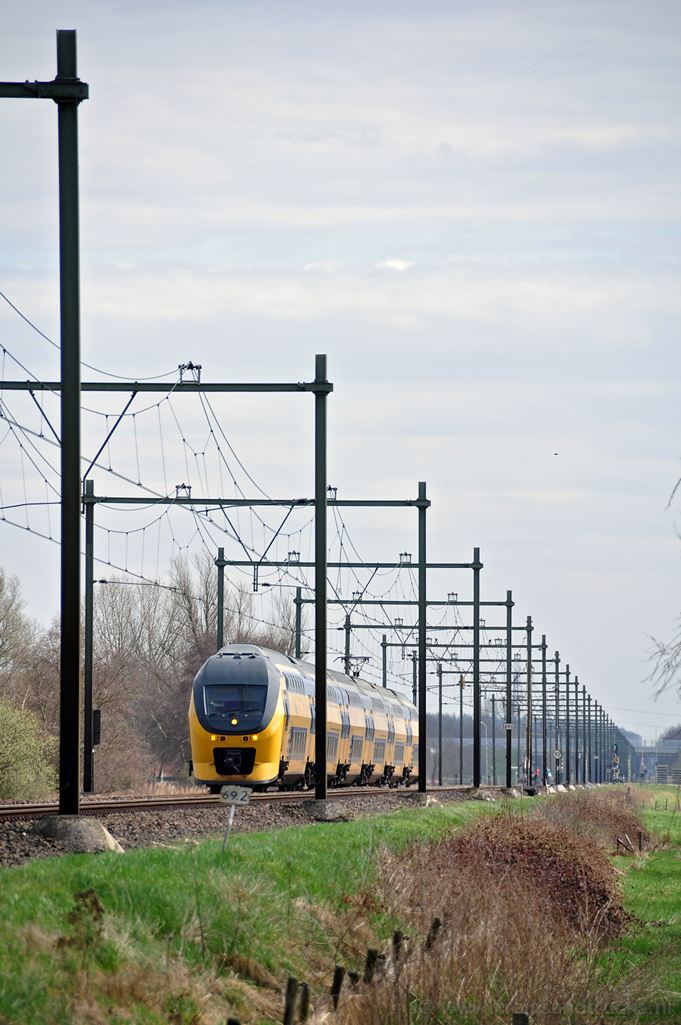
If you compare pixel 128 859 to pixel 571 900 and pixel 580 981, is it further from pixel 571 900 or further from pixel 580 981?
pixel 571 900

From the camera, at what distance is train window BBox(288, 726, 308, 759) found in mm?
39531

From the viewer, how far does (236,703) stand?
121 feet

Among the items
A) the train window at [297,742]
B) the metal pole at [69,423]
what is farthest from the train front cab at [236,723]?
the metal pole at [69,423]

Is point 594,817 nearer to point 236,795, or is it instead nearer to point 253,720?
point 253,720

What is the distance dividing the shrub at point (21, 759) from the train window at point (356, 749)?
9.59 meters

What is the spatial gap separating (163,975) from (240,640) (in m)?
89.4

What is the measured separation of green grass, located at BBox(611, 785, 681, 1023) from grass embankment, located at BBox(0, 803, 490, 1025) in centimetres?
308

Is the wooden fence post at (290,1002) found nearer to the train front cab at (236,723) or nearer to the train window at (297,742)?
the train front cab at (236,723)

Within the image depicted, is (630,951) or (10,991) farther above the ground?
(10,991)

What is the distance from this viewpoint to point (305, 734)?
138ft

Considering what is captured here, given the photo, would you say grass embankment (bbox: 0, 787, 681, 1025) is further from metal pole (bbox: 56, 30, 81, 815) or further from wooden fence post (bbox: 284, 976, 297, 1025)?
metal pole (bbox: 56, 30, 81, 815)

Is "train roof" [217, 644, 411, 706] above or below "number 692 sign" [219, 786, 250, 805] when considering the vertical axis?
above

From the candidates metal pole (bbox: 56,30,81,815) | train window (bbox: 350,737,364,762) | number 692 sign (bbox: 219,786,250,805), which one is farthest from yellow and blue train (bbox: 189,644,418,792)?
number 692 sign (bbox: 219,786,250,805)

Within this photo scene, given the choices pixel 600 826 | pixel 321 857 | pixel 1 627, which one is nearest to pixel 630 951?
pixel 321 857
